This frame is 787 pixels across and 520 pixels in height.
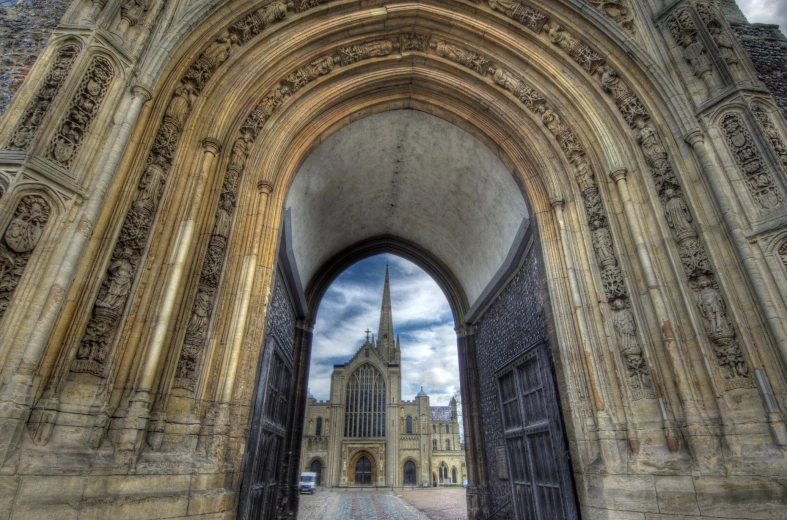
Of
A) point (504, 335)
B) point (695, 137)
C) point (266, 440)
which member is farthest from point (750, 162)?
point (266, 440)

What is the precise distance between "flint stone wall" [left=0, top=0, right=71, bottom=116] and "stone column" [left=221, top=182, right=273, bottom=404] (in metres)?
2.48

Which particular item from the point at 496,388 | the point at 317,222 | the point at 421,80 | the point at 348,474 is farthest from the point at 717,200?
the point at 348,474

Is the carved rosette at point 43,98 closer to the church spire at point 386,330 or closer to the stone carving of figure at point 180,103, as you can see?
the stone carving of figure at point 180,103

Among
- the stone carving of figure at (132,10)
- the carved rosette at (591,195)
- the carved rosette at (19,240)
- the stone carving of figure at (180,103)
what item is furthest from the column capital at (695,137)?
the carved rosette at (19,240)

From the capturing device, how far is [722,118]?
432cm

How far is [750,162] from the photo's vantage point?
4012 millimetres

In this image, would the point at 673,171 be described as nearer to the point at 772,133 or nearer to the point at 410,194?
the point at 772,133

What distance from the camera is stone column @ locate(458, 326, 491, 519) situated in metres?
→ 8.84

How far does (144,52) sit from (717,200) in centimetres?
612

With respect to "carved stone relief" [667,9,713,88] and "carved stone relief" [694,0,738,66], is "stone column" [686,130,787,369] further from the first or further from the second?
"carved stone relief" [694,0,738,66]

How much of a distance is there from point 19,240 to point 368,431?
160ft

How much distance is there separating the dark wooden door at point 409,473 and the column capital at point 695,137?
159 ft

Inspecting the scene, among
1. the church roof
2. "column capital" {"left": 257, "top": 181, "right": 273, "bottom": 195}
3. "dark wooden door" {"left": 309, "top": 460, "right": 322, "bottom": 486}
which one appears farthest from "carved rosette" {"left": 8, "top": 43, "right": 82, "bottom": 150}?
the church roof

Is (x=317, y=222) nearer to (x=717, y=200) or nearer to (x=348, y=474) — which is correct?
(x=717, y=200)
